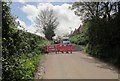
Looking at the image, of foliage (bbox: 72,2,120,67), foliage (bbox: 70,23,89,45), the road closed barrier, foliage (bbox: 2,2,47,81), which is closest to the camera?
foliage (bbox: 2,2,47,81)

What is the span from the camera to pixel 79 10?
2856 centimetres

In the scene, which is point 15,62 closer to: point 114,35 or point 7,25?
point 7,25

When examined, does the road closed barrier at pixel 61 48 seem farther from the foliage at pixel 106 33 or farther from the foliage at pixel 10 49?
the foliage at pixel 10 49

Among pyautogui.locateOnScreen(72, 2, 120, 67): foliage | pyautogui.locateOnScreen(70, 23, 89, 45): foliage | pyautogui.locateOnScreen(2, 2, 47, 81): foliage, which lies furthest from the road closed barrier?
pyautogui.locateOnScreen(2, 2, 47, 81): foliage

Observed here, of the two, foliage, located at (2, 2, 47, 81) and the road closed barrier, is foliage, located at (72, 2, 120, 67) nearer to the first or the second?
the road closed barrier

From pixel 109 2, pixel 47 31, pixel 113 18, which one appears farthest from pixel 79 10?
pixel 47 31

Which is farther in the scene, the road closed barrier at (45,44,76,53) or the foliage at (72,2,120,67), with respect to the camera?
the road closed barrier at (45,44,76,53)

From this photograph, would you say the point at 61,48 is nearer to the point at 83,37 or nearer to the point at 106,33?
the point at 83,37

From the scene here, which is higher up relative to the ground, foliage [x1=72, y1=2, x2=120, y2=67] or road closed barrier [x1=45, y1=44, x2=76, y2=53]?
foliage [x1=72, y1=2, x2=120, y2=67]

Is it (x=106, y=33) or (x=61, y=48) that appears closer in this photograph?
(x=106, y=33)

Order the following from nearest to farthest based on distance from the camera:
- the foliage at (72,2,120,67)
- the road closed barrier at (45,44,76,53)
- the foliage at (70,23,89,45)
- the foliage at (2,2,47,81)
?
the foliage at (2,2,47,81) → the foliage at (72,2,120,67) → the foliage at (70,23,89,45) → the road closed barrier at (45,44,76,53)

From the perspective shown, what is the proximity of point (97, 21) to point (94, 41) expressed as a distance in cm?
214

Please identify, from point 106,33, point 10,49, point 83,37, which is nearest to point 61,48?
point 83,37

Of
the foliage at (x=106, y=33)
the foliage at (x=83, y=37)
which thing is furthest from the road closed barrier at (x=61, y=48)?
the foliage at (x=106, y=33)
